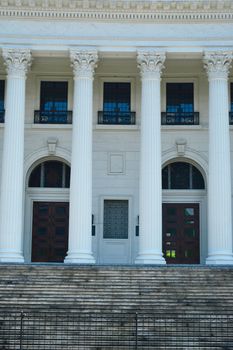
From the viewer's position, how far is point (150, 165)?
27.7 m

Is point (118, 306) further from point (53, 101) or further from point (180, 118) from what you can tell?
point (53, 101)

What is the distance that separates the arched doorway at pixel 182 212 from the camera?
31.7m

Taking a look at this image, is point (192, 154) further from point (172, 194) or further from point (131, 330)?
point (131, 330)

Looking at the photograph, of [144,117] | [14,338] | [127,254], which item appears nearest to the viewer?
[14,338]

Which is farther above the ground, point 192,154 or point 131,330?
point 192,154

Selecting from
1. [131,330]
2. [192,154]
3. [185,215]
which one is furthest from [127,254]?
[131,330]

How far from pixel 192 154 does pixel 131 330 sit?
13.8 metres

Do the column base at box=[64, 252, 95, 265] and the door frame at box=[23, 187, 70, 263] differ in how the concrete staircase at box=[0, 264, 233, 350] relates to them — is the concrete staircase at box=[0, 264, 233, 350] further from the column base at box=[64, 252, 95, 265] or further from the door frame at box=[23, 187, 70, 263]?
the door frame at box=[23, 187, 70, 263]

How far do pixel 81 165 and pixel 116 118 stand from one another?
16.6 ft

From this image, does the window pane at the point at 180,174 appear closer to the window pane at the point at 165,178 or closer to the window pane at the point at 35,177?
the window pane at the point at 165,178

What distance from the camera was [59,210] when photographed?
32.2 metres

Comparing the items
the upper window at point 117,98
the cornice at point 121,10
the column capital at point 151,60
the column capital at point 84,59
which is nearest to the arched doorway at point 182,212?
the upper window at point 117,98

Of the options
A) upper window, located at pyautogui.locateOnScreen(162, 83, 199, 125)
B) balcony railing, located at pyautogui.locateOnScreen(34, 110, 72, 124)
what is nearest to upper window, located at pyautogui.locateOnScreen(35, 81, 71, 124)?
balcony railing, located at pyautogui.locateOnScreen(34, 110, 72, 124)

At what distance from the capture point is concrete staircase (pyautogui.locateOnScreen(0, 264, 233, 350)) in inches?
749
